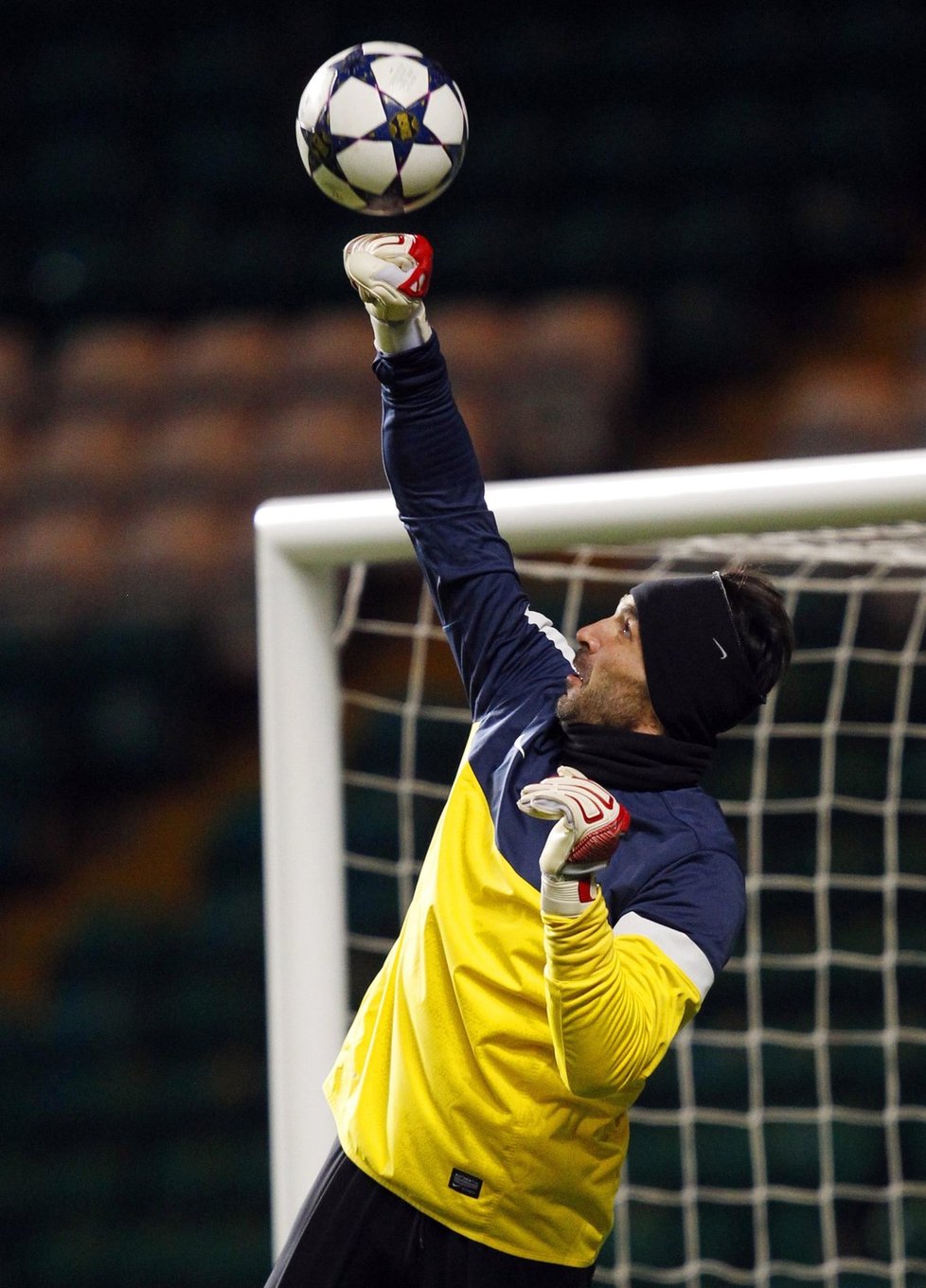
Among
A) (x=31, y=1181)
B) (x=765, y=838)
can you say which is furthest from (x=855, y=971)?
(x=31, y=1181)

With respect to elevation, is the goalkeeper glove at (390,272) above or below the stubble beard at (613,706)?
above

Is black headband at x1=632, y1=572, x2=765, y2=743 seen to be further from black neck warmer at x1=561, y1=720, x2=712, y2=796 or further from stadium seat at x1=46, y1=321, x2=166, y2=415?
stadium seat at x1=46, y1=321, x2=166, y2=415

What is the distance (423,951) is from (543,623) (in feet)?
1.56

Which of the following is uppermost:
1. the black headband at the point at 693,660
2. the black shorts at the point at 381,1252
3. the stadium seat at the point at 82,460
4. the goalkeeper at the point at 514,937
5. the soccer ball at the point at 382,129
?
the soccer ball at the point at 382,129

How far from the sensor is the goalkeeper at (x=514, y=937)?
192 cm

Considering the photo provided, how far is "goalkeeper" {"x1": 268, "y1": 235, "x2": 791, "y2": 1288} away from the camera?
1.92 metres

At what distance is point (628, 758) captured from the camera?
1.95 meters

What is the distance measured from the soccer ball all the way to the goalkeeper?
0.57 feet

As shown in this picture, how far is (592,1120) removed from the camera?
1954 millimetres

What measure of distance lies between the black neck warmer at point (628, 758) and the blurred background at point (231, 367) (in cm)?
329

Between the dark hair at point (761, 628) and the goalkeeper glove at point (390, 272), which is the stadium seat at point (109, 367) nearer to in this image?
the goalkeeper glove at point (390, 272)

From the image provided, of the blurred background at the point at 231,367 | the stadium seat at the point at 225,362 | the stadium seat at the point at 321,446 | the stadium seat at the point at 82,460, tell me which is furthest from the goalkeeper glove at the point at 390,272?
the stadium seat at the point at 225,362

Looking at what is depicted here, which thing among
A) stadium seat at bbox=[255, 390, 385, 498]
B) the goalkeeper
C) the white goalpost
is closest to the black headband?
the goalkeeper

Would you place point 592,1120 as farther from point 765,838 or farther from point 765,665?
point 765,838
